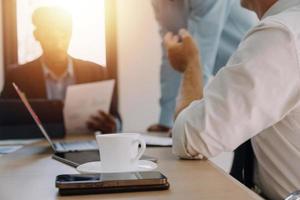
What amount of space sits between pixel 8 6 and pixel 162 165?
1.30m

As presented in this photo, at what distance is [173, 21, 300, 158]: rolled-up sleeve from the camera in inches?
37.6

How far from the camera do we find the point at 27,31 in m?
2.01

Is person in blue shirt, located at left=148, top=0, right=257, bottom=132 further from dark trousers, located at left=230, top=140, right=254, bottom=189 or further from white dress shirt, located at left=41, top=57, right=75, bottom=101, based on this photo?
dark trousers, located at left=230, top=140, right=254, bottom=189

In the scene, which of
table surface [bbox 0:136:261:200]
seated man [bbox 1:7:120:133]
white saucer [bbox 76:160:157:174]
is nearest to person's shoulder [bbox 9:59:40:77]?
seated man [bbox 1:7:120:133]

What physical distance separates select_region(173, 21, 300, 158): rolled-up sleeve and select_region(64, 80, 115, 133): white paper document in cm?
72

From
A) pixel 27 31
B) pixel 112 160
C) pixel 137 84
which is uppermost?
pixel 27 31

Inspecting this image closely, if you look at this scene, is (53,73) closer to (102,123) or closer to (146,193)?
(102,123)

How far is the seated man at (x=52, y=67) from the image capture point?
2.02 meters

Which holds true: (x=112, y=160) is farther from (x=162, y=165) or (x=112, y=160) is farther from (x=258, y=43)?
(x=258, y=43)

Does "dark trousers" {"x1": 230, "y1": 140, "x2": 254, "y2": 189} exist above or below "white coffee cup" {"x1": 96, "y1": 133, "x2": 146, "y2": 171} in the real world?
below

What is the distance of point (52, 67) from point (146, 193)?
1.38 metres

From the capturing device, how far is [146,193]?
779mm

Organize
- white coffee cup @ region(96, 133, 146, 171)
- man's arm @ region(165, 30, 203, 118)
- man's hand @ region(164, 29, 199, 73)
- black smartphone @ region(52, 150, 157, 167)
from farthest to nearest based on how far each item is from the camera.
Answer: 1. man's hand @ region(164, 29, 199, 73)
2. man's arm @ region(165, 30, 203, 118)
3. black smartphone @ region(52, 150, 157, 167)
4. white coffee cup @ region(96, 133, 146, 171)

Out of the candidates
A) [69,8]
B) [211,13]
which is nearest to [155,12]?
[211,13]
